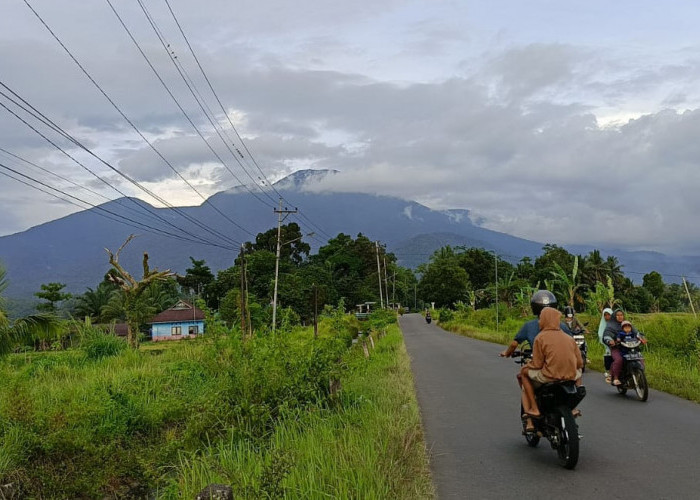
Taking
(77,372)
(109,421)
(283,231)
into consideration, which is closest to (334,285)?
(283,231)

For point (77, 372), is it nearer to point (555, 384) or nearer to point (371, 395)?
point (371, 395)

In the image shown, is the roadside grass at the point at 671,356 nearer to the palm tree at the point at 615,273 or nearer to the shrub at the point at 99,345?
the shrub at the point at 99,345

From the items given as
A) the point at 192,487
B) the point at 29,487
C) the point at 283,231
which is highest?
the point at 283,231

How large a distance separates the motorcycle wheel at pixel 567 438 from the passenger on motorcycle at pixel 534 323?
894 millimetres

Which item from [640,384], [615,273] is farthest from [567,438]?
[615,273]

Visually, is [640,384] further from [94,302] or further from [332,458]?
[94,302]

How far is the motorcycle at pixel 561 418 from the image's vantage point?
19.4 feet

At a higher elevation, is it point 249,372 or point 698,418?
point 249,372

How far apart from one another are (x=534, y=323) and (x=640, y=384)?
3.97 meters

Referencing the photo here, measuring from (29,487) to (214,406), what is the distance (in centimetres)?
286

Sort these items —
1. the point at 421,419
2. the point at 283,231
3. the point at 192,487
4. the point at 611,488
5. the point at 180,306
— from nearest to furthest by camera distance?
the point at 611,488, the point at 192,487, the point at 421,419, the point at 180,306, the point at 283,231

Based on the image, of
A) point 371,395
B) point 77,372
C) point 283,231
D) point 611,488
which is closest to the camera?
point 611,488

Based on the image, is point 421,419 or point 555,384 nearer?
point 555,384

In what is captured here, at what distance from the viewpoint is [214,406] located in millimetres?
7816
